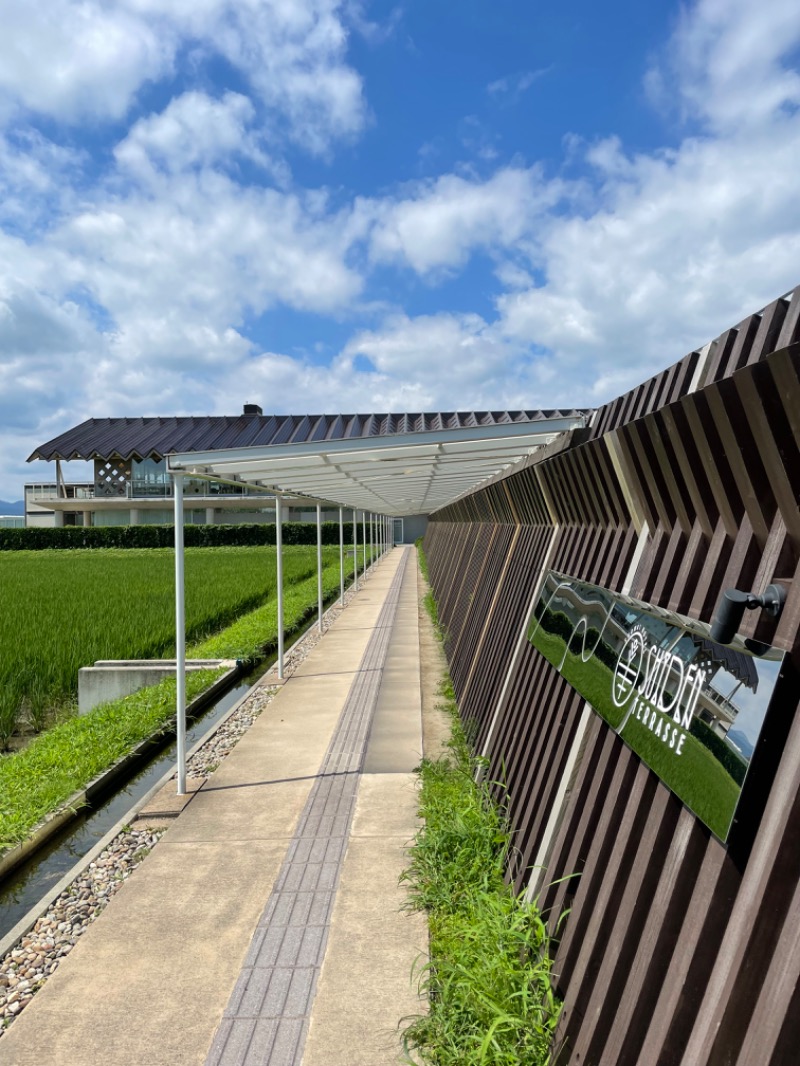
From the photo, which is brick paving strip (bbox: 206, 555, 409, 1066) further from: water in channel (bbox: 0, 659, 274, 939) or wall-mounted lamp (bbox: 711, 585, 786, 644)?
wall-mounted lamp (bbox: 711, 585, 786, 644)

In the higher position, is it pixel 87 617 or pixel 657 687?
pixel 657 687

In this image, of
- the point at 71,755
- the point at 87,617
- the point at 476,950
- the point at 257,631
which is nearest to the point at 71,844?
the point at 71,755

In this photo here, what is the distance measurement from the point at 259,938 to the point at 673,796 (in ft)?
7.40

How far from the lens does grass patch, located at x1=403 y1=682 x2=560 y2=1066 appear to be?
2.39m

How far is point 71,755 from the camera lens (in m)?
6.01

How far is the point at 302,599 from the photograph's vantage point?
54.2 ft

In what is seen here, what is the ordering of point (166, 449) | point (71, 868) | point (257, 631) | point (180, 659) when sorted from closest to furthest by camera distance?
point (71, 868) < point (180, 659) < point (257, 631) < point (166, 449)

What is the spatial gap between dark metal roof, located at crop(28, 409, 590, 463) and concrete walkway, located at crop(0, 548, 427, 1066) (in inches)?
1598

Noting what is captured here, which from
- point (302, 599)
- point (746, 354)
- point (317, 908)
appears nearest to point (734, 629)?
point (746, 354)

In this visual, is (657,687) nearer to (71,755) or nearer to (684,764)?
(684,764)

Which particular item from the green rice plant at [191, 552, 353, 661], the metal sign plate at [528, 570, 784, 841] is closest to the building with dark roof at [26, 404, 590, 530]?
the green rice plant at [191, 552, 353, 661]

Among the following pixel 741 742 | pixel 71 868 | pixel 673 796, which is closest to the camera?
pixel 741 742

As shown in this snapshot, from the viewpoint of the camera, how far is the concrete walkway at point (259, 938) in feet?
8.92

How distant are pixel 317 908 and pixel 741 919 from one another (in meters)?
2.61
